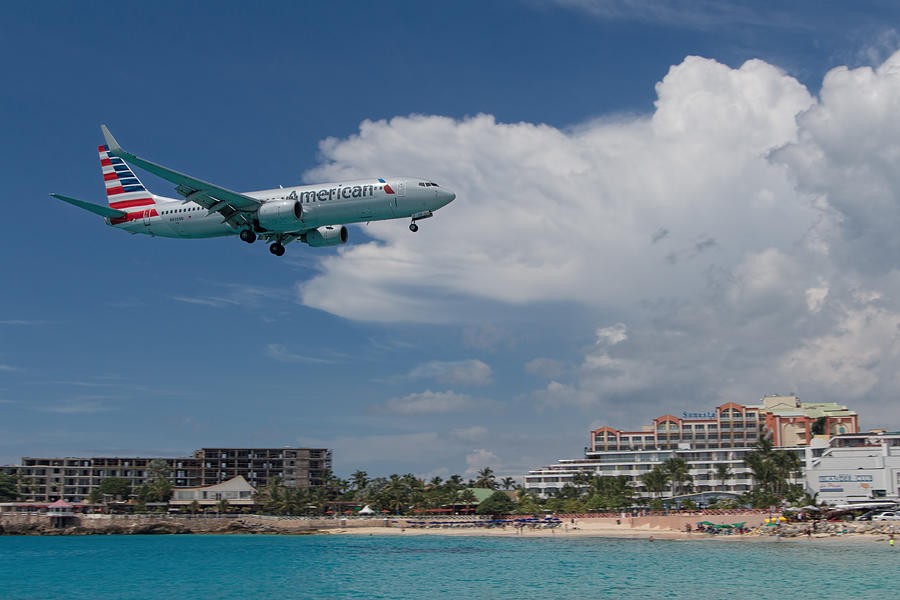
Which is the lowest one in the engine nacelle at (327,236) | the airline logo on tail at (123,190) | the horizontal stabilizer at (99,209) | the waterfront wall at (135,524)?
the waterfront wall at (135,524)

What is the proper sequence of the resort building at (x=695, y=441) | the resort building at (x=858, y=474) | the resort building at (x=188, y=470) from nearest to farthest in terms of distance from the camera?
the resort building at (x=858, y=474) < the resort building at (x=695, y=441) < the resort building at (x=188, y=470)

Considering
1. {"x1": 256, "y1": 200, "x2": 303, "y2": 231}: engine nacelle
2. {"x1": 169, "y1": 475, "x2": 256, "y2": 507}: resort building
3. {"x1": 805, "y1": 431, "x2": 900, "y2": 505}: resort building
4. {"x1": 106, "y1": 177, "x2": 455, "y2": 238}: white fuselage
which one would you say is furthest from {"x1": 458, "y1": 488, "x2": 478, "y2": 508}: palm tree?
{"x1": 256, "y1": 200, "x2": 303, "y2": 231}: engine nacelle

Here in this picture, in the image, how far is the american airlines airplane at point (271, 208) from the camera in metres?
49.3

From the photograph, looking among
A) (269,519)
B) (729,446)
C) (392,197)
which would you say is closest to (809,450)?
(729,446)

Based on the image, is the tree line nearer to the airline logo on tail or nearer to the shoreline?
the shoreline

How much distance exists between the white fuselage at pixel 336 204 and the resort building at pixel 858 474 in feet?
297

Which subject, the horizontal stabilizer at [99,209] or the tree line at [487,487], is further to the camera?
the tree line at [487,487]

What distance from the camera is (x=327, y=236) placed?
56.0m

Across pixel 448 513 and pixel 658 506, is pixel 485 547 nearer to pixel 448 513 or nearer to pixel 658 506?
pixel 658 506

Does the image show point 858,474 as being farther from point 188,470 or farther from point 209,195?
point 188,470

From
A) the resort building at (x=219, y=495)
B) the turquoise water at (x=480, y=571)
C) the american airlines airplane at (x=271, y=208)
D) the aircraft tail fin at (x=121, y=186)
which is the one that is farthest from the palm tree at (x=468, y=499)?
the american airlines airplane at (x=271, y=208)

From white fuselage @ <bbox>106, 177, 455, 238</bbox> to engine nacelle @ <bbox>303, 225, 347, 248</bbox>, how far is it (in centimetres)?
261

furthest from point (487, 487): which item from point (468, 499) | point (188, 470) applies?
point (188, 470)

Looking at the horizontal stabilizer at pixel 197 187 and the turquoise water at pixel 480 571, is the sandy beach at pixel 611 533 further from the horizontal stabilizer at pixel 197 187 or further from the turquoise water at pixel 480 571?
the horizontal stabilizer at pixel 197 187
